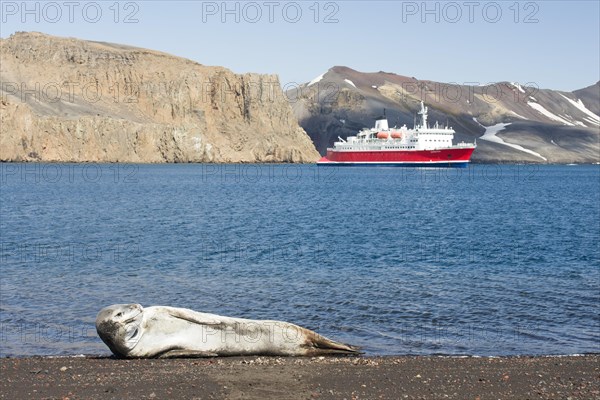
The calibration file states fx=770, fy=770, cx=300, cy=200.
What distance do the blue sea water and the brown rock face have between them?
95.3 meters

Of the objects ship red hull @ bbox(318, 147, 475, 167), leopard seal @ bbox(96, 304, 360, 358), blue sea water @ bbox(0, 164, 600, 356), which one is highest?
ship red hull @ bbox(318, 147, 475, 167)

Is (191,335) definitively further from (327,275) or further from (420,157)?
(420,157)

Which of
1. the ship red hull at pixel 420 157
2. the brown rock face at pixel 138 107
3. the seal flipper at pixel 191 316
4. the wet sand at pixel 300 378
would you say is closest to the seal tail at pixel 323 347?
the wet sand at pixel 300 378

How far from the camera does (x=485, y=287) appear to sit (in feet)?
62.2

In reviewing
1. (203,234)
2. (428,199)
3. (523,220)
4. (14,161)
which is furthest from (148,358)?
(14,161)

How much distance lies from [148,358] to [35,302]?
6490mm

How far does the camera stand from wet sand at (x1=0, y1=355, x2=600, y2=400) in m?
8.56

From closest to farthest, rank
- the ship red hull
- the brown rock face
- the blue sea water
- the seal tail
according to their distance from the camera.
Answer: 1. the seal tail
2. the blue sea water
3. the ship red hull
4. the brown rock face

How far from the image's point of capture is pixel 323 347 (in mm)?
11508

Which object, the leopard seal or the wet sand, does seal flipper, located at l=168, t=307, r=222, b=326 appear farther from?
the wet sand

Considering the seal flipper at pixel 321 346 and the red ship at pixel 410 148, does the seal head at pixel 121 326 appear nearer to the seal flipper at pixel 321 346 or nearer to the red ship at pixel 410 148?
the seal flipper at pixel 321 346

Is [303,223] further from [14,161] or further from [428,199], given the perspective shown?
[14,161]

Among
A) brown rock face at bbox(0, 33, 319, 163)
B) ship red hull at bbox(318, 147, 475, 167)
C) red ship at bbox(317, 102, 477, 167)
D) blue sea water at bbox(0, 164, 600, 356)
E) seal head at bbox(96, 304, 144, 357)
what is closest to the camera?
seal head at bbox(96, 304, 144, 357)

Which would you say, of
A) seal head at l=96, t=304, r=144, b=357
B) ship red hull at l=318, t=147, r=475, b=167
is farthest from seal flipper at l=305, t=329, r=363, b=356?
ship red hull at l=318, t=147, r=475, b=167
